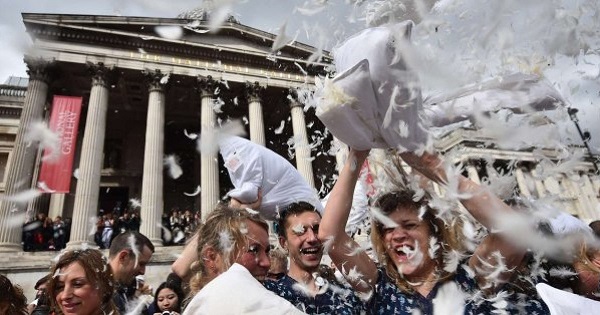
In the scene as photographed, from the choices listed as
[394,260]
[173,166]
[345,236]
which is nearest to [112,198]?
[173,166]

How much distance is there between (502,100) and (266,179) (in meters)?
2.25

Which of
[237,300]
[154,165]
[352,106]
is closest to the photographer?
[237,300]

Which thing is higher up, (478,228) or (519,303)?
(478,228)

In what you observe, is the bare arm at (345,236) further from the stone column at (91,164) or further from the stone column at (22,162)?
the stone column at (22,162)

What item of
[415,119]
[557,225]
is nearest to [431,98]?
[415,119]

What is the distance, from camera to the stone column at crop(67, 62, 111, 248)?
52.6ft

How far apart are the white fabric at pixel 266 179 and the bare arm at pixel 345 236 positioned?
1362 millimetres

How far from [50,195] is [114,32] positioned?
912cm

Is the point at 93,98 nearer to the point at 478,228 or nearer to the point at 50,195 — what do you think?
the point at 50,195

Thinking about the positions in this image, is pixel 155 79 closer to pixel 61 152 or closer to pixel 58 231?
pixel 61 152

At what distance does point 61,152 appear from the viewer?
15.9 meters

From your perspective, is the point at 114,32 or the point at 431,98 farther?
the point at 114,32

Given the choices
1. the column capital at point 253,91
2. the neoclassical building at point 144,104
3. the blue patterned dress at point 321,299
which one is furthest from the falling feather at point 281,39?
the column capital at point 253,91

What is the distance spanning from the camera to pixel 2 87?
82.6ft
